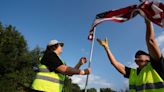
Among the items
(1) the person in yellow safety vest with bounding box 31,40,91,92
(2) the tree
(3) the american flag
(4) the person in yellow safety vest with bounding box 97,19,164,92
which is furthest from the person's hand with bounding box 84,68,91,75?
(2) the tree

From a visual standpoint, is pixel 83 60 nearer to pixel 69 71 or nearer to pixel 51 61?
pixel 69 71

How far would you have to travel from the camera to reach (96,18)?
1071 cm

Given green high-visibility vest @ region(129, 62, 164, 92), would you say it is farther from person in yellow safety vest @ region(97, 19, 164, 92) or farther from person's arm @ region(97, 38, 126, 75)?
person's arm @ region(97, 38, 126, 75)

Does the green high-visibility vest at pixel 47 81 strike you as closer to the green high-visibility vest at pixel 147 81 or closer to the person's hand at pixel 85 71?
the person's hand at pixel 85 71

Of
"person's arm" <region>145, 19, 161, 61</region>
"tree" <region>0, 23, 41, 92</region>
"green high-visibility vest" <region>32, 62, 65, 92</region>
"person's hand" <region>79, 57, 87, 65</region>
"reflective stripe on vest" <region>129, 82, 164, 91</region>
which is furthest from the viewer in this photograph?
"tree" <region>0, 23, 41, 92</region>

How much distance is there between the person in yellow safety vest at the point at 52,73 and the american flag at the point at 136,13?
1550mm

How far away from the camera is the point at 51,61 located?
373 inches

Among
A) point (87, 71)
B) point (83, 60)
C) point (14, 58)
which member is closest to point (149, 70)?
point (87, 71)

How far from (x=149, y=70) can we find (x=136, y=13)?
1.70m

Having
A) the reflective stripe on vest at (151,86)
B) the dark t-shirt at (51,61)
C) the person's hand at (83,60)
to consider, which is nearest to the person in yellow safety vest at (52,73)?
the dark t-shirt at (51,61)

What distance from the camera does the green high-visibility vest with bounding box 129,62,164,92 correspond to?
804cm

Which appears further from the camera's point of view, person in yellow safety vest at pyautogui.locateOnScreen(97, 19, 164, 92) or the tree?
the tree

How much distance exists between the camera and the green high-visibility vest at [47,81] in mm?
9281

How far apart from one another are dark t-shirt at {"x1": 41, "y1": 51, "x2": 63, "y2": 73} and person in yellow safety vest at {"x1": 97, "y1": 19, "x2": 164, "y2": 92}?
184cm
